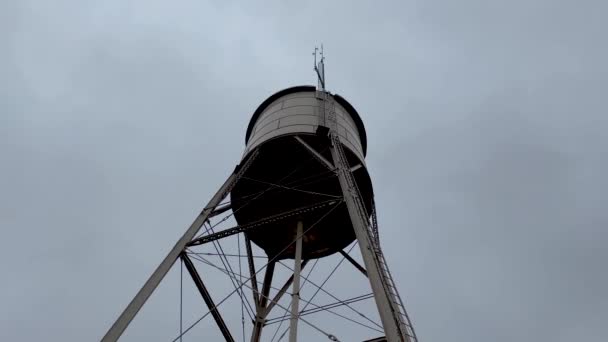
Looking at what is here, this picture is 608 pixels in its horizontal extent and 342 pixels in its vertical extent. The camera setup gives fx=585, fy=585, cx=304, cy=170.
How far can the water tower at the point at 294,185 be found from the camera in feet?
39.8

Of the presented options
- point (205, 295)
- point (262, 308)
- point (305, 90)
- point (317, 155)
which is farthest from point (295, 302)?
point (305, 90)

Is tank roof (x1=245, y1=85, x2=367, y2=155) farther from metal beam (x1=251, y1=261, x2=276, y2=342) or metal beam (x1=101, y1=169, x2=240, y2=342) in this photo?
metal beam (x1=251, y1=261, x2=276, y2=342)

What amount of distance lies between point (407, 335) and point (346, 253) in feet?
20.6

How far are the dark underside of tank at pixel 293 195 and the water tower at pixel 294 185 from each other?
24 millimetres

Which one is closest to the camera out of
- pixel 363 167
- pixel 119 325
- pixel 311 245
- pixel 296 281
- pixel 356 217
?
pixel 119 325

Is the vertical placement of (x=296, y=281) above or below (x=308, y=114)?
below

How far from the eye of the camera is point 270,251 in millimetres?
15328

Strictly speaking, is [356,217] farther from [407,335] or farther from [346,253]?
[346,253]

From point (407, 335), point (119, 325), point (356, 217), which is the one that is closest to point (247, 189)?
point (356, 217)

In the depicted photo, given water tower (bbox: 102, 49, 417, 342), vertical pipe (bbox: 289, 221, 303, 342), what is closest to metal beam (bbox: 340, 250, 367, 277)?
water tower (bbox: 102, 49, 417, 342)

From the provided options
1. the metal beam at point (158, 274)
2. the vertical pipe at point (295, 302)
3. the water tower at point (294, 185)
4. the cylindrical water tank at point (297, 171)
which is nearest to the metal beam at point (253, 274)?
the water tower at point (294, 185)

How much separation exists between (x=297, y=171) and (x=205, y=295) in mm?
4014

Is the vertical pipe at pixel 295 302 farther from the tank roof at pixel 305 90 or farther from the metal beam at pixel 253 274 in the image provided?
the tank roof at pixel 305 90

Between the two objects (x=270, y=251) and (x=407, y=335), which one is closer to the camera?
(x=407, y=335)
